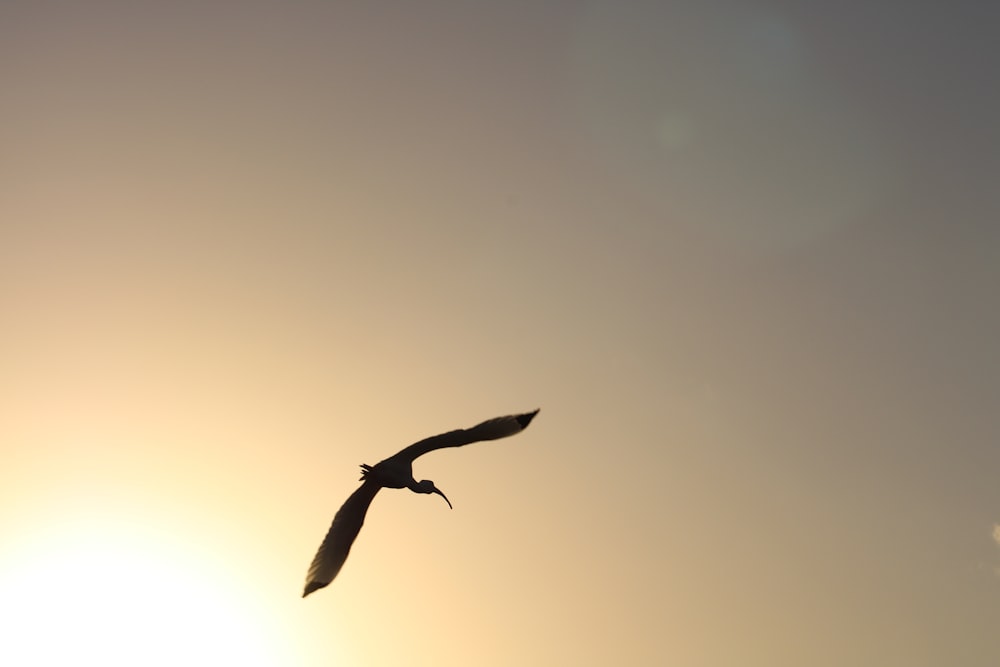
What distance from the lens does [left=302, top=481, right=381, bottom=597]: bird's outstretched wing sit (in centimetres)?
2186

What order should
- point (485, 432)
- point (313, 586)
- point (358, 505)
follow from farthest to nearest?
point (358, 505) → point (313, 586) → point (485, 432)

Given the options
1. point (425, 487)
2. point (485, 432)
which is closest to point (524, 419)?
point (485, 432)

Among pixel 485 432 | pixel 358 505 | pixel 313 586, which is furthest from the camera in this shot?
pixel 358 505

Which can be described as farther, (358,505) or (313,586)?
(358,505)

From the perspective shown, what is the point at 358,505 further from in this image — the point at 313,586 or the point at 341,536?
the point at 313,586

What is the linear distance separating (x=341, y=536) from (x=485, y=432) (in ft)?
19.7

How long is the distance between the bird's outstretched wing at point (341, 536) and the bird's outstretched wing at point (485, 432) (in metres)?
3.39

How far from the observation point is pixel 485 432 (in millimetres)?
19234

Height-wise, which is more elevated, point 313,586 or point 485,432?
point 485,432

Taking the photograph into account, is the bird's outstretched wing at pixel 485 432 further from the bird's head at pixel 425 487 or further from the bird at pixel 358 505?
the bird's head at pixel 425 487

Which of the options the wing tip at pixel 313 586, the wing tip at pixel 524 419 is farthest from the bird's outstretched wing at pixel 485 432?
the wing tip at pixel 313 586

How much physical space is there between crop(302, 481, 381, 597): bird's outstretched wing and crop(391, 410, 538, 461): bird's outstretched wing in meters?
3.39

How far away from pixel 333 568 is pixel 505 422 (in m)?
6.85

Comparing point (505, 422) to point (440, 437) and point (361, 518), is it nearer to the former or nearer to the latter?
point (440, 437)
